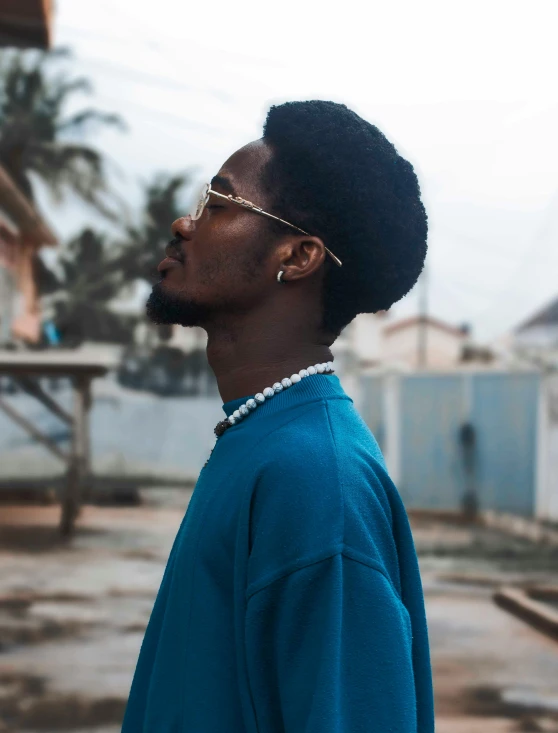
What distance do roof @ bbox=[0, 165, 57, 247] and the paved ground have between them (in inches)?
137

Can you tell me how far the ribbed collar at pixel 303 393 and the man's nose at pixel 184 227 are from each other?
0.24m

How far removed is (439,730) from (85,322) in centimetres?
850

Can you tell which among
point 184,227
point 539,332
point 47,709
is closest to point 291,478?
point 184,227

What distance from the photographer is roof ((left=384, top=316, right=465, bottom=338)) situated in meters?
15.1

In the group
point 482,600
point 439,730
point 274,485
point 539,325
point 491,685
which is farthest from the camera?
point 539,325

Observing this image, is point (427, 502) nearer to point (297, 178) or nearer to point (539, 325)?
point (539, 325)

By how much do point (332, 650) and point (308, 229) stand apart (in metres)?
0.48

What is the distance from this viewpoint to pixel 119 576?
6902 millimetres

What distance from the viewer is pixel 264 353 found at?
122 centimetres

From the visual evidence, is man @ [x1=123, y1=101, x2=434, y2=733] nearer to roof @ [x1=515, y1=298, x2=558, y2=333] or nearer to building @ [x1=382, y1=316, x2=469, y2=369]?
building @ [x1=382, y1=316, x2=469, y2=369]

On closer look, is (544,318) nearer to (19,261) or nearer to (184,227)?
(19,261)

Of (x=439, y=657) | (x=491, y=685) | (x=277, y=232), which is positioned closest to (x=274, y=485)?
(x=277, y=232)

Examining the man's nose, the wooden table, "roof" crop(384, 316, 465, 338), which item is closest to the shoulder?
the man's nose

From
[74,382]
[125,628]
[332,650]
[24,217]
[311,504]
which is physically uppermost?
[24,217]
